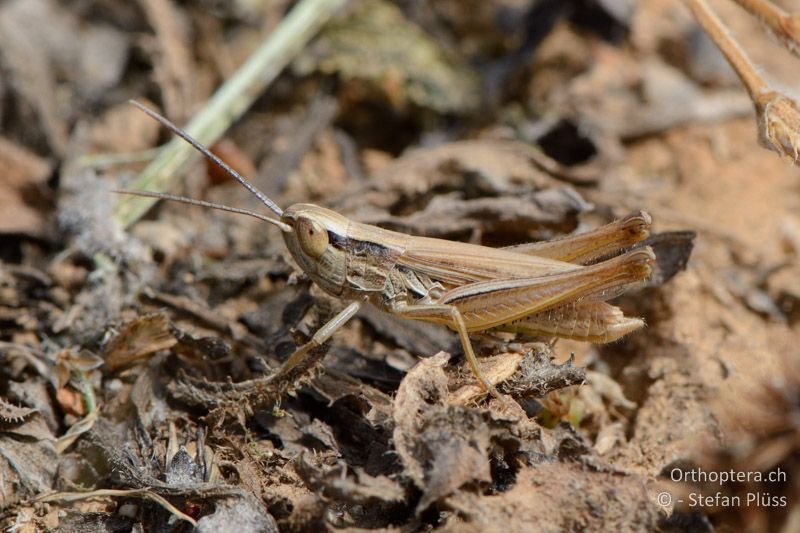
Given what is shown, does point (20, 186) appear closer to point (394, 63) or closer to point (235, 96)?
point (235, 96)

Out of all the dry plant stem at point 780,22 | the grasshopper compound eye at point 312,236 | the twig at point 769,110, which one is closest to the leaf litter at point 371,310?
the grasshopper compound eye at point 312,236

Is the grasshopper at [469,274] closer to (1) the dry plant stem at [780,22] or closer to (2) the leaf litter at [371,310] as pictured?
(2) the leaf litter at [371,310]

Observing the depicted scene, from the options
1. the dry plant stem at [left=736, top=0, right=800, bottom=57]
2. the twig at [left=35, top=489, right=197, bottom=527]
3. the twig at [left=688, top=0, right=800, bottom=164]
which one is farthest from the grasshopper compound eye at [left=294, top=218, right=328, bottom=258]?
the dry plant stem at [left=736, top=0, right=800, bottom=57]

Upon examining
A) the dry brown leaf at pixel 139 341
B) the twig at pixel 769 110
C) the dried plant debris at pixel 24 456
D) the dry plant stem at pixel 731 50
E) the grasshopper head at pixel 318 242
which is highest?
the dry plant stem at pixel 731 50

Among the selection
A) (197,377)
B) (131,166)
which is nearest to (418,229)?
(197,377)

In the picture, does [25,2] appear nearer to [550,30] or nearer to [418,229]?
[418,229]

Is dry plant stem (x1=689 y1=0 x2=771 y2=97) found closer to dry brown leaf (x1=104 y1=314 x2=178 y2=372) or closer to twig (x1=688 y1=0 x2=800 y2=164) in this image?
twig (x1=688 y1=0 x2=800 y2=164)

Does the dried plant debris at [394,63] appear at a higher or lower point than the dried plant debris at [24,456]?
higher
